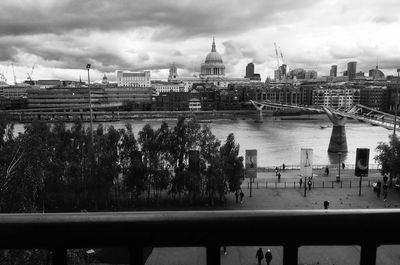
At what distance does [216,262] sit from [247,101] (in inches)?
2598

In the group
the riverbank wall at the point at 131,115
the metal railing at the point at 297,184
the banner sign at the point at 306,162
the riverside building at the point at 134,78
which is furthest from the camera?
the riverside building at the point at 134,78

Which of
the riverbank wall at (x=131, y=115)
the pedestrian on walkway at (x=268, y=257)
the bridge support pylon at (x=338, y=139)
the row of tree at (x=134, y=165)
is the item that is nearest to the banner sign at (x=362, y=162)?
the row of tree at (x=134, y=165)

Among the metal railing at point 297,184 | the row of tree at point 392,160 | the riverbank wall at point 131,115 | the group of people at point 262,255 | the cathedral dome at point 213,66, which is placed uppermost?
the cathedral dome at point 213,66

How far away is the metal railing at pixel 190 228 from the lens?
0.78m

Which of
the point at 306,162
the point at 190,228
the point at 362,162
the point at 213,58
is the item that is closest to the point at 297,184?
the point at 306,162

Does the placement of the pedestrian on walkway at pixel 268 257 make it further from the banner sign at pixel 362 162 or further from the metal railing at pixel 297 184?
the metal railing at pixel 297 184

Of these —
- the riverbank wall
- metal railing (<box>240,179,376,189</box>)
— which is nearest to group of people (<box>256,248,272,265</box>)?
metal railing (<box>240,179,376,189</box>)

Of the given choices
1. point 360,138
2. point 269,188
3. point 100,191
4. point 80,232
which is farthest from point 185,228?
point 360,138

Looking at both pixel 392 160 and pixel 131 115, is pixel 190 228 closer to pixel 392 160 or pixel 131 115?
pixel 392 160

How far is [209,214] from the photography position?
31.6 inches

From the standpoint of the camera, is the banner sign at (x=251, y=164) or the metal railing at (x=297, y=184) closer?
the banner sign at (x=251, y=164)

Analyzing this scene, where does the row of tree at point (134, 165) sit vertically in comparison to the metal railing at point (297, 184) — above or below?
above

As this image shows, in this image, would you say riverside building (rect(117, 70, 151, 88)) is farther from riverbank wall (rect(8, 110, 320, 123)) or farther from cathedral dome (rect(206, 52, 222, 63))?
riverbank wall (rect(8, 110, 320, 123))

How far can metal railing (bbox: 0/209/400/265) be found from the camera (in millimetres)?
781
